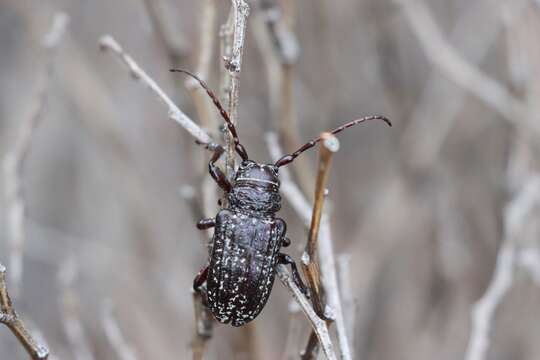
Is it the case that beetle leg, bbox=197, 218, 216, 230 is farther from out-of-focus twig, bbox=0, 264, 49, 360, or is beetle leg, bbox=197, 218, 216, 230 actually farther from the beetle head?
out-of-focus twig, bbox=0, 264, 49, 360

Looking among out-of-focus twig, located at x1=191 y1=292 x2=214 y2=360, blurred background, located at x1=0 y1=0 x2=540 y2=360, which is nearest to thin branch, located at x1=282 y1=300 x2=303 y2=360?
out-of-focus twig, located at x1=191 y1=292 x2=214 y2=360

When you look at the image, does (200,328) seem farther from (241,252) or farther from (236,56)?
(236,56)

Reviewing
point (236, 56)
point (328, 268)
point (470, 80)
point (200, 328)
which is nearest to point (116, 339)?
point (200, 328)

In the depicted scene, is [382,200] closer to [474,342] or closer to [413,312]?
[413,312]

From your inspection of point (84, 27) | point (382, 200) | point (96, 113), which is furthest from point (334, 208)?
point (84, 27)

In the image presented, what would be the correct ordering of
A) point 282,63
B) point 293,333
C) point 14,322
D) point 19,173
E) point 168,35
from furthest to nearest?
point 168,35 → point 282,63 → point 19,173 → point 293,333 → point 14,322

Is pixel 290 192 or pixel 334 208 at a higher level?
pixel 334 208
